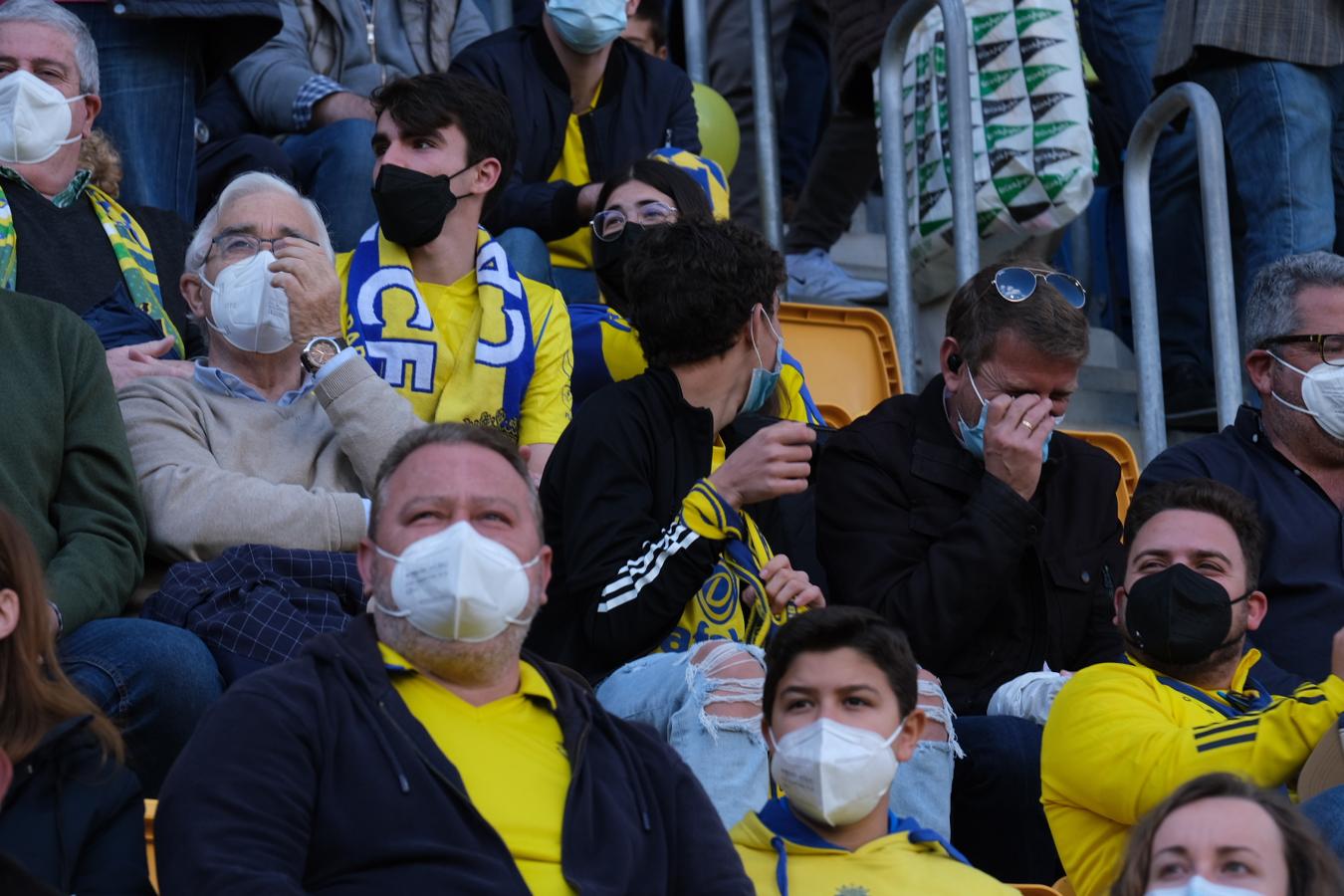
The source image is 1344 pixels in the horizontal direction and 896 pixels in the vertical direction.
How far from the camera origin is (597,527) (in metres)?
4.34

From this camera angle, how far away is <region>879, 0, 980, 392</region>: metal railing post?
20.4 ft

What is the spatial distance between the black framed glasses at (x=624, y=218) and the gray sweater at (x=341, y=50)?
1.27 meters

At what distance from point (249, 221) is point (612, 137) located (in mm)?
1920

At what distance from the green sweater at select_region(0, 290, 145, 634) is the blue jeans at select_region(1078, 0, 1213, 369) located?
159 inches

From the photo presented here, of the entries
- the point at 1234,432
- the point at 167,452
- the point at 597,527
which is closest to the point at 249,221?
the point at 167,452

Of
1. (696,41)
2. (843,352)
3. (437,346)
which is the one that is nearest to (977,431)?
(437,346)

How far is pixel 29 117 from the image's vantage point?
5.15 metres

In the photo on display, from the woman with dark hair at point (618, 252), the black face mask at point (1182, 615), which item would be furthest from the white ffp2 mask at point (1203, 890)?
the woman with dark hair at point (618, 252)

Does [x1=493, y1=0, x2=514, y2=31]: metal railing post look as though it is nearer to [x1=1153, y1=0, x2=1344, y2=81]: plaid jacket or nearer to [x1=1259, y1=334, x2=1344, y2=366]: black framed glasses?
[x1=1153, y1=0, x2=1344, y2=81]: plaid jacket

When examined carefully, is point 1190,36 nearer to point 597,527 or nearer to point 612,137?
point 612,137

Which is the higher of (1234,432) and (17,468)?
(17,468)

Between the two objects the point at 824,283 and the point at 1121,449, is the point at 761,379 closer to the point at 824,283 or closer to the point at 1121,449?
the point at 1121,449

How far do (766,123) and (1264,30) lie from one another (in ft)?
5.44

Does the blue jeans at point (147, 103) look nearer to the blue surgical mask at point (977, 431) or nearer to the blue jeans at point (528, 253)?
the blue jeans at point (528, 253)
